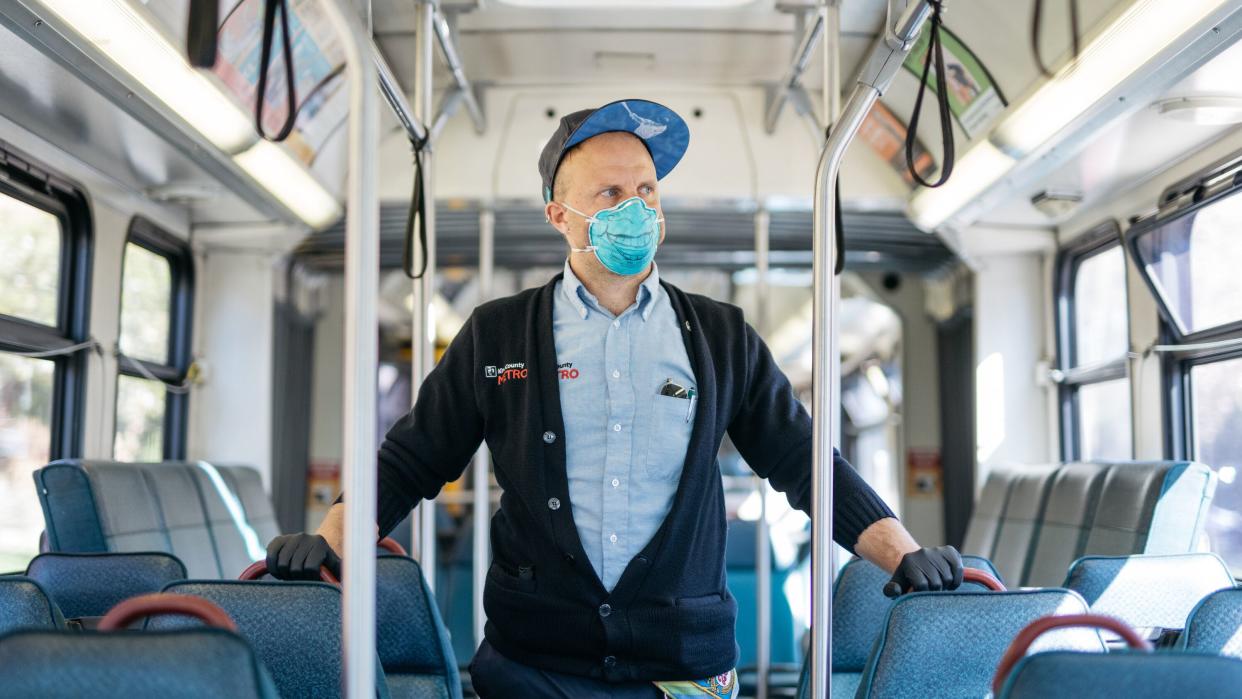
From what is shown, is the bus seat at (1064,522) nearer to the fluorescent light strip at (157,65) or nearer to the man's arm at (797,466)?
the man's arm at (797,466)

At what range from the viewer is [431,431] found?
2160 millimetres

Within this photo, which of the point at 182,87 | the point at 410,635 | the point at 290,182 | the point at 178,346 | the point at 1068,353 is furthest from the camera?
the point at 1068,353

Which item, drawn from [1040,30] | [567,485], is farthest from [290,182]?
[567,485]

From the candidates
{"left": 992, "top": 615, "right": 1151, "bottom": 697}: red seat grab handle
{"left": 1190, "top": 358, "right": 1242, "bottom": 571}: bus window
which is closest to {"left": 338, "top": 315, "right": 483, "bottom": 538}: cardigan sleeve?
{"left": 992, "top": 615, "right": 1151, "bottom": 697}: red seat grab handle

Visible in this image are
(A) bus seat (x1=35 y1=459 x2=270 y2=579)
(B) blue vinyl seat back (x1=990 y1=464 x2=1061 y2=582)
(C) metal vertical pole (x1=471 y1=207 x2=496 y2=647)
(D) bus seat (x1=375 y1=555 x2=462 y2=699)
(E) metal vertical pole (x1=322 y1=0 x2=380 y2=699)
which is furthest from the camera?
(C) metal vertical pole (x1=471 y1=207 x2=496 y2=647)

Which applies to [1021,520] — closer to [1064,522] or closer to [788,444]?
Answer: [1064,522]

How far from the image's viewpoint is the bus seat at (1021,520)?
539 centimetres

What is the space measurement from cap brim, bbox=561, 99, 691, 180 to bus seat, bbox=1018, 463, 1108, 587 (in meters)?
3.37

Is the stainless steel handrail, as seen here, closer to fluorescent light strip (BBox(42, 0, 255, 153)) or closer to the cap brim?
the cap brim

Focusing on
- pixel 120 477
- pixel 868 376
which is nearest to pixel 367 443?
pixel 120 477

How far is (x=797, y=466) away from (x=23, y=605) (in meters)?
1.70

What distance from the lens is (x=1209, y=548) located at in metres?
4.62

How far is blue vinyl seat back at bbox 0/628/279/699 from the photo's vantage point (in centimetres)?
145

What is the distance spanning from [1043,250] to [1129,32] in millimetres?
3182
